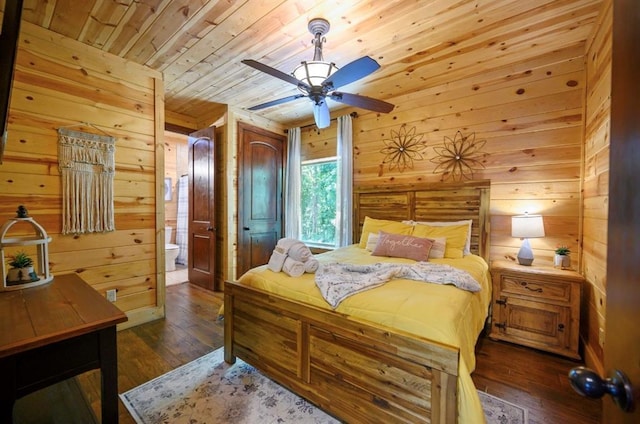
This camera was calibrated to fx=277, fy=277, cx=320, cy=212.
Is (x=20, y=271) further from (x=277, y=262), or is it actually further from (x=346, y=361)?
(x=346, y=361)

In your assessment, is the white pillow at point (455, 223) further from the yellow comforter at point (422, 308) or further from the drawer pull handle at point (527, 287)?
the yellow comforter at point (422, 308)

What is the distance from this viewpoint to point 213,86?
11.0ft

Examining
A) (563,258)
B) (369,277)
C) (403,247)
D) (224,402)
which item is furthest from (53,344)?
(563,258)

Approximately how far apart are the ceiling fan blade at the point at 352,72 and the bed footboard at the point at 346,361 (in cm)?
156

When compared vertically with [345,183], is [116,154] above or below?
above

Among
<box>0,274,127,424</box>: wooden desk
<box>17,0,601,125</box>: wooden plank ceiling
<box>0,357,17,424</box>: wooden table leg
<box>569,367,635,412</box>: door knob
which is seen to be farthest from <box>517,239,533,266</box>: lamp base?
<box>0,357,17,424</box>: wooden table leg

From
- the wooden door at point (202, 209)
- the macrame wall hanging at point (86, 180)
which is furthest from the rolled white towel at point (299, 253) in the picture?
the wooden door at point (202, 209)

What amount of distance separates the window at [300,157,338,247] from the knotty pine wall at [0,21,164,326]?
2.18 meters

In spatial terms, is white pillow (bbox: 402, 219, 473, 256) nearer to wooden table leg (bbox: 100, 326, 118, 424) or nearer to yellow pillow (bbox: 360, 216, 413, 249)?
yellow pillow (bbox: 360, 216, 413, 249)

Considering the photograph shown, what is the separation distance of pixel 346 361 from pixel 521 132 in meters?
2.83

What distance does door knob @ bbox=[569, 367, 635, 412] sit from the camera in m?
0.49

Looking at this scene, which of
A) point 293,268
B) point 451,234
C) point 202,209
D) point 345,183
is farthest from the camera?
point 202,209

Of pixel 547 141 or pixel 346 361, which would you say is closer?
pixel 346 361

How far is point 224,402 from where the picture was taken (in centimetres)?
178
